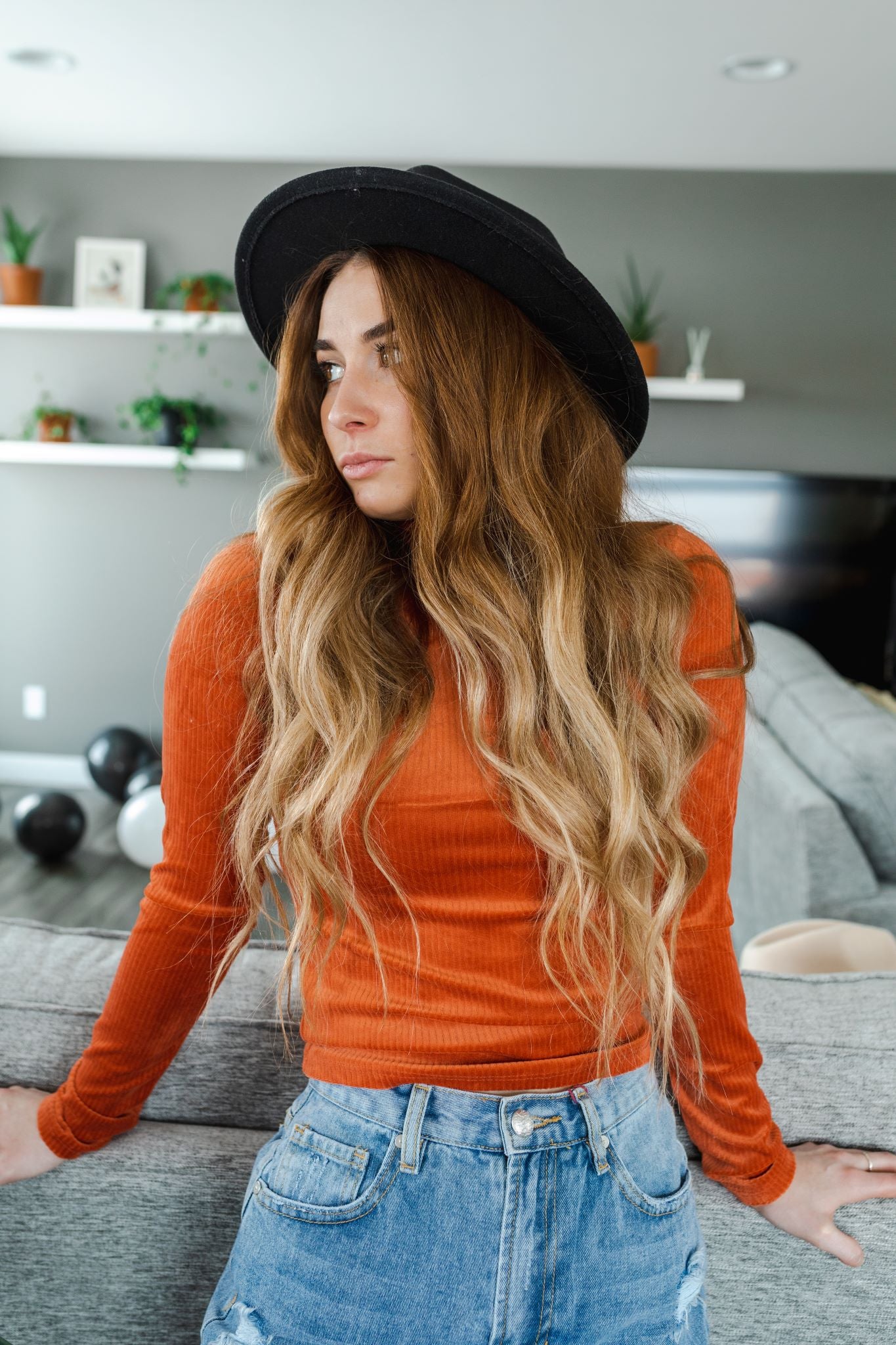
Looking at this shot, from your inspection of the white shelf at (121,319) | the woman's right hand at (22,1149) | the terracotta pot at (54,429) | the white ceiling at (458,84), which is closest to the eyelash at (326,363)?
the woman's right hand at (22,1149)

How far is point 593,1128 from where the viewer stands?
2.52 ft

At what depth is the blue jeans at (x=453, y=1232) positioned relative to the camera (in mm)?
737

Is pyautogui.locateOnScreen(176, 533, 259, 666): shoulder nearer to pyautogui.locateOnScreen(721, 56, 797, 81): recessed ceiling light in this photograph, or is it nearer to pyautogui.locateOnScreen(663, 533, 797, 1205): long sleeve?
→ pyautogui.locateOnScreen(663, 533, 797, 1205): long sleeve

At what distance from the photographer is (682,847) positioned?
0.90 metres

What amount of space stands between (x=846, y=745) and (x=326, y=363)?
1.71 meters

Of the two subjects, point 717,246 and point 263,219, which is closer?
point 263,219

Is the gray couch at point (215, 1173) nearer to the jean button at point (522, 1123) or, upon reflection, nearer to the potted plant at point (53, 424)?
the jean button at point (522, 1123)

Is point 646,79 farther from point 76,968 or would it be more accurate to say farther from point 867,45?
point 76,968

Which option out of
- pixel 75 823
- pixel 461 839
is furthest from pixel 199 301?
pixel 461 839

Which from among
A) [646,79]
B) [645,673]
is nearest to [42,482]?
[646,79]

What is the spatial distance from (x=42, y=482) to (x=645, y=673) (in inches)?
176

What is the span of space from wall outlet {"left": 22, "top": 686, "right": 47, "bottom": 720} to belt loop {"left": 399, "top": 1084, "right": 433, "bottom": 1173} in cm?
457

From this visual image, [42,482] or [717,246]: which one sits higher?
[717,246]

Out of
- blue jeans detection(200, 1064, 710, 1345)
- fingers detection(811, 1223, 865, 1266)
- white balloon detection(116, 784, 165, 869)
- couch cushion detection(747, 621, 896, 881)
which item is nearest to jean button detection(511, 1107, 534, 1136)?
blue jeans detection(200, 1064, 710, 1345)
